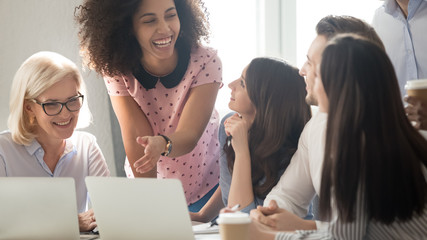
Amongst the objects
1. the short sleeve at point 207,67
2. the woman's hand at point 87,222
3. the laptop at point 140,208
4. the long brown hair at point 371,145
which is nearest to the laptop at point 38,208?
the laptop at point 140,208

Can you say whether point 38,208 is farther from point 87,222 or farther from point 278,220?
point 278,220

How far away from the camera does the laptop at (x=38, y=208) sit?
5.24 feet

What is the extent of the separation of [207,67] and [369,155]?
1.16 m

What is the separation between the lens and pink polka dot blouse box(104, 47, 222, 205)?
2354 millimetres

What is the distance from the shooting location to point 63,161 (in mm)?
2346

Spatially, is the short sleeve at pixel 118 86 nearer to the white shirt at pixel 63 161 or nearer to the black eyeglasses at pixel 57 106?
the black eyeglasses at pixel 57 106

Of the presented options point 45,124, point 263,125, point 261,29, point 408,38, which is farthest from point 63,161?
point 261,29

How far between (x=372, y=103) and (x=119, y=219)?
714mm

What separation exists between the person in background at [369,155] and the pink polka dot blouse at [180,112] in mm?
1050

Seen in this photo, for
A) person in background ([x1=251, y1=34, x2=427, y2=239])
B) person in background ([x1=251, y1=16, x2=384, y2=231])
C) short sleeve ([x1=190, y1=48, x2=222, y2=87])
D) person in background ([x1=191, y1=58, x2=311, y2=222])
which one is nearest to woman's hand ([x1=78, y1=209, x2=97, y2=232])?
person in background ([x1=191, y1=58, x2=311, y2=222])

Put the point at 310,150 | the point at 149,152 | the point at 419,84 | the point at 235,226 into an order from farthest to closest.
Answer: the point at 149,152, the point at 310,150, the point at 419,84, the point at 235,226

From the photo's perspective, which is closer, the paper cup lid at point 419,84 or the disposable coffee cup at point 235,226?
the disposable coffee cup at point 235,226

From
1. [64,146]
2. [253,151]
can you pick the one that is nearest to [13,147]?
[64,146]

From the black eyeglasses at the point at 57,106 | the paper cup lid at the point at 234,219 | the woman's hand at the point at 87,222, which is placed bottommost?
the woman's hand at the point at 87,222
